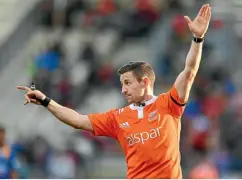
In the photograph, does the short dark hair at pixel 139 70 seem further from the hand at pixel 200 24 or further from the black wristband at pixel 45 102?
the black wristband at pixel 45 102

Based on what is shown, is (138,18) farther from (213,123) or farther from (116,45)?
(213,123)

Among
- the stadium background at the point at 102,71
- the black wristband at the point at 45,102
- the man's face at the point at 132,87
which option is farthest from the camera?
the stadium background at the point at 102,71

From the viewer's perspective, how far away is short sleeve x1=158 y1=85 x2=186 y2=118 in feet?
30.9

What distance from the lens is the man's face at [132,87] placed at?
952 cm

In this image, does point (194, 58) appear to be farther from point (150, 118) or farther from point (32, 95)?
point (32, 95)

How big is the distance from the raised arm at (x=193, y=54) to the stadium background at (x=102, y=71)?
760 centimetres

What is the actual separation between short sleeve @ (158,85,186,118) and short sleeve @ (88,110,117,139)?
520 millimetres

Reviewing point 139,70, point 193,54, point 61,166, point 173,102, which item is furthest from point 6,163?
point 193,54

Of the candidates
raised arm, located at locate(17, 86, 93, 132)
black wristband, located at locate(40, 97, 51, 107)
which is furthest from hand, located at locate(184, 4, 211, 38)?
black wristband, located at locate(40, 97, 51, 107)

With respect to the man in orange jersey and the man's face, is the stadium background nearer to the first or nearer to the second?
the man in orange jersey

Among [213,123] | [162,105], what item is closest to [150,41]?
[213,123]

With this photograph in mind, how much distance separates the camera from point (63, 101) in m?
20.9

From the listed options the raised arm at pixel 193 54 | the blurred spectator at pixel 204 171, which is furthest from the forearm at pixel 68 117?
the blurred spectator at pixel 204 171

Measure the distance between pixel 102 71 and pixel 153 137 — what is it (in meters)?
12.2
